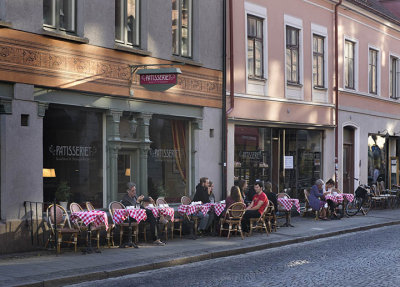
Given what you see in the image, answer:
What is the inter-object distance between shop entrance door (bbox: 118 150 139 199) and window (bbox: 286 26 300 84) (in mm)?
7988

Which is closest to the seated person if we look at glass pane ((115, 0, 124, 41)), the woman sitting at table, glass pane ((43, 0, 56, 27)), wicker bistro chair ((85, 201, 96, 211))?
wicker bistro chair ((85, 201, 96, 211))

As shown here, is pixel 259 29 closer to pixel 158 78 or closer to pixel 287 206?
pixel 287 206

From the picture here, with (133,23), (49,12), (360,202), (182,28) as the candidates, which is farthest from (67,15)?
(360,202)

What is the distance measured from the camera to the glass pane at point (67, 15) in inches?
561

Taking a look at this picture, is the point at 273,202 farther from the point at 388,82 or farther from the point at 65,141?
the point at 388,82

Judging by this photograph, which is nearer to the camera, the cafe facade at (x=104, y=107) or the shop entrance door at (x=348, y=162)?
the cafe facade at (x=104, y=107)

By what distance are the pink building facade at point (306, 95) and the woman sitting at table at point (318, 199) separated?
1.69 metres

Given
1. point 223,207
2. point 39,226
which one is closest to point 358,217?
point 223,207

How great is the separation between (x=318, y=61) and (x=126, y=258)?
46.8ft

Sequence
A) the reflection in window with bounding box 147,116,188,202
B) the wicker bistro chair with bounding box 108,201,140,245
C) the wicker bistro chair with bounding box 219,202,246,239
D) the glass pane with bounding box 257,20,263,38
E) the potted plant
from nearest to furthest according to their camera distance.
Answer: the wicker bistro chair with bounding box 108,201,140,245
the potted plant
the wicker bistro chair with bounding box 219,202,246,239
the reflection in window with bounding box 147,116,188,202
the glass pane with bounding box 257,20,263,38

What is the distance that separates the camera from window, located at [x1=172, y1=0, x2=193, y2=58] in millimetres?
17469

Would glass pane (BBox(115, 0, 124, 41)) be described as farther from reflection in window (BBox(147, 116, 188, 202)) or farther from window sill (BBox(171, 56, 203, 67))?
reflection in window (BBox(147, 116, 188, 202))

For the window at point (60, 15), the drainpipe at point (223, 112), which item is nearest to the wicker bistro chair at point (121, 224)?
the window at point (60, 15)

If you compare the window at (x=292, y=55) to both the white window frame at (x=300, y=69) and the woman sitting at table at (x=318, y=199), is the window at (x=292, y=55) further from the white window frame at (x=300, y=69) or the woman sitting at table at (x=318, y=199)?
the woman sitting at table at (x=318, y=199)
